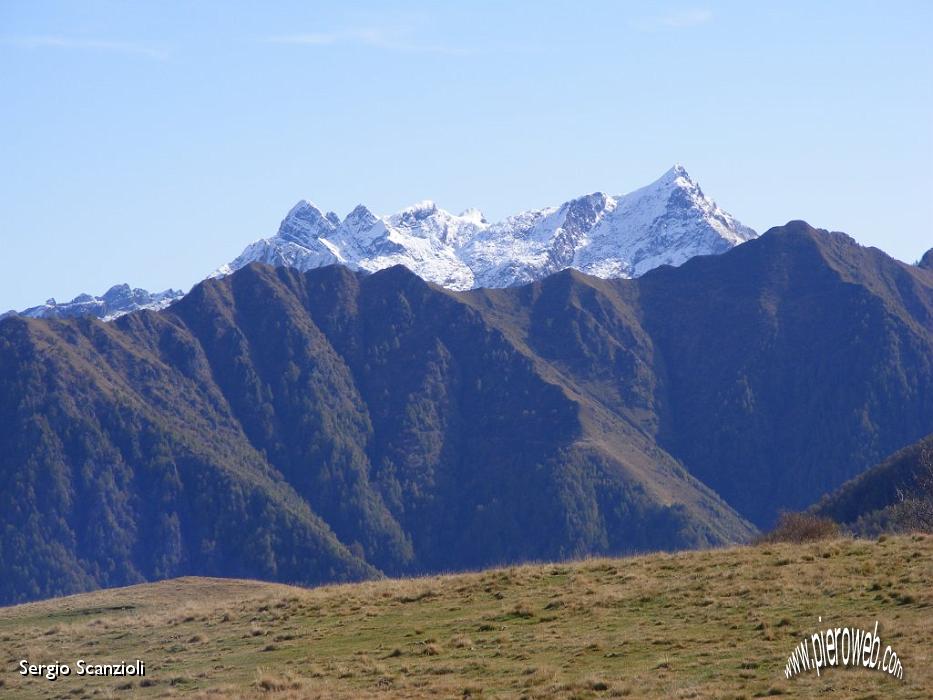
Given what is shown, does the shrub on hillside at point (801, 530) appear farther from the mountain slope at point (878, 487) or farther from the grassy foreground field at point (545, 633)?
the mountain slope at point (878, 487)

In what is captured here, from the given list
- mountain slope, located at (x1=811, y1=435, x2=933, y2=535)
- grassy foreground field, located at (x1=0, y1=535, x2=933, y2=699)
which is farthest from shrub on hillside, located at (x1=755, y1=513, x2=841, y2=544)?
mountain slope, located at (x1=811, y1=435, x2=933, y2=535)

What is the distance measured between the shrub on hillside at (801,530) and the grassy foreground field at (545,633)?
8812 millimetres

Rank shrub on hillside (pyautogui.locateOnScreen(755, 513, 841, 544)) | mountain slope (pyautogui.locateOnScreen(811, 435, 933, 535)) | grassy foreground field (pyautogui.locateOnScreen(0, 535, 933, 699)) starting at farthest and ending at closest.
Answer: mountain slope (pyautogui.locateOnScreen(811, 435, 933, 535))
shrub on hillside (pyautogui.locateOnScreen(755, 513, 841, 544))
grassy foreground field (pyautogui.locateOnScreen(0, 535, 933, 699))

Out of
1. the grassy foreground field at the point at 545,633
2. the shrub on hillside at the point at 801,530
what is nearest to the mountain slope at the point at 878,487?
the shrub on hillside at the point at 801,530

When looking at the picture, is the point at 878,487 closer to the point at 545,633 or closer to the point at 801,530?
the point at 801,530

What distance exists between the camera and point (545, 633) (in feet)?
152

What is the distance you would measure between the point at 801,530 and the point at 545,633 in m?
24.7

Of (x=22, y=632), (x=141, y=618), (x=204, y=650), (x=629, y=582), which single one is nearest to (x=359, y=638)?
(x=204, y=650)

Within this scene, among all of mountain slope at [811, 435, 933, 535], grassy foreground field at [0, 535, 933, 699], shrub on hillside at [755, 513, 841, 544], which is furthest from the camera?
mountain slope at [811, 435, 933, 535]

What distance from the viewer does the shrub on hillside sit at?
66.0m

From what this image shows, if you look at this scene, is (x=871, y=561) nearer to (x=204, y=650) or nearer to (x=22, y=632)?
(x=204, y=650)

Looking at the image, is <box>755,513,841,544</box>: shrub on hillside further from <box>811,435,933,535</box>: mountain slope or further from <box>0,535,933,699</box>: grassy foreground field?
<box>811,435,933,535</box>: mountain slope

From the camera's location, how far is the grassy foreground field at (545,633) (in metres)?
39.0

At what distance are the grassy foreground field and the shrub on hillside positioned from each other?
8.81m
